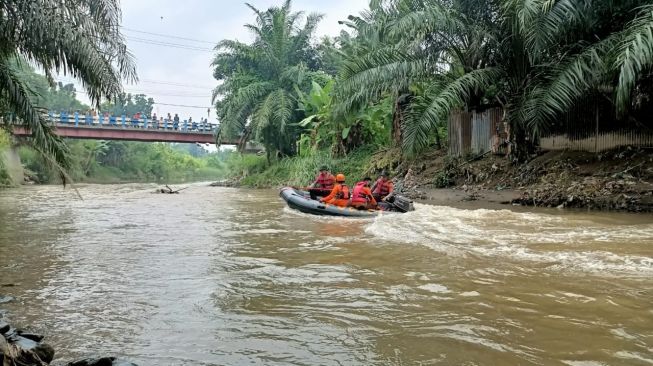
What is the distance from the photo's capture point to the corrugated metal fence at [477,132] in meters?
15.3

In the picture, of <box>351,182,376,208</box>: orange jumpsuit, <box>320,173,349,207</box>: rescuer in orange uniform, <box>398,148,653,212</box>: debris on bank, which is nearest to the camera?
<box>398,148,653,212</box>: debris on bank

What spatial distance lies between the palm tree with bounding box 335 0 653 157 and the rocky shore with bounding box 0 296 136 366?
27.8 ft

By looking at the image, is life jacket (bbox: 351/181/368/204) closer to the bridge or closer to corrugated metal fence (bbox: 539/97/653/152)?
corrugated metal fence (bbox: 539/97/653/152)

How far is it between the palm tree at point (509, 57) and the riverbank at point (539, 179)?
108 centimetres

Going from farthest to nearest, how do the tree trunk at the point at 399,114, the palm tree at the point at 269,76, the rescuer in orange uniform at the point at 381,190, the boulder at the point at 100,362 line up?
the palm tree at the point at 269,76 < the tree trunk at the point at 399,114 < the rescuer in orange uniform at the point at 381,190 < the boulder at the point at 100,362

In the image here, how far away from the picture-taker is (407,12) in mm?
13656

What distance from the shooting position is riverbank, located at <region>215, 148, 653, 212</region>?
10.8 m

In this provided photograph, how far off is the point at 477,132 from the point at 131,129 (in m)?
27.8

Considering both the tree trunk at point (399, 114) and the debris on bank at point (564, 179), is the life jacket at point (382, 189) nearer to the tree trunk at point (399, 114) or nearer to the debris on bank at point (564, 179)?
the debris on bank at point (564, 179)

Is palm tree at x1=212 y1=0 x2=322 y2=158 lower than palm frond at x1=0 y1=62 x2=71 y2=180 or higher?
higher

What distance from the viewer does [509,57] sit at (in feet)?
43.1

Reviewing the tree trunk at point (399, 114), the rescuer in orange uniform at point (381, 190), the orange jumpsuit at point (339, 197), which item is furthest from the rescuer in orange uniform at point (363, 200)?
the tree trunk at point (399, 114)

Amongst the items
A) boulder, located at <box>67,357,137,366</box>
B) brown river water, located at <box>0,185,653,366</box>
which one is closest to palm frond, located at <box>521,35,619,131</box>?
brown river water, located at <box>0,185,653,366</box>

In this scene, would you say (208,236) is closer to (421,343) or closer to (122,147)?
(421,343)
